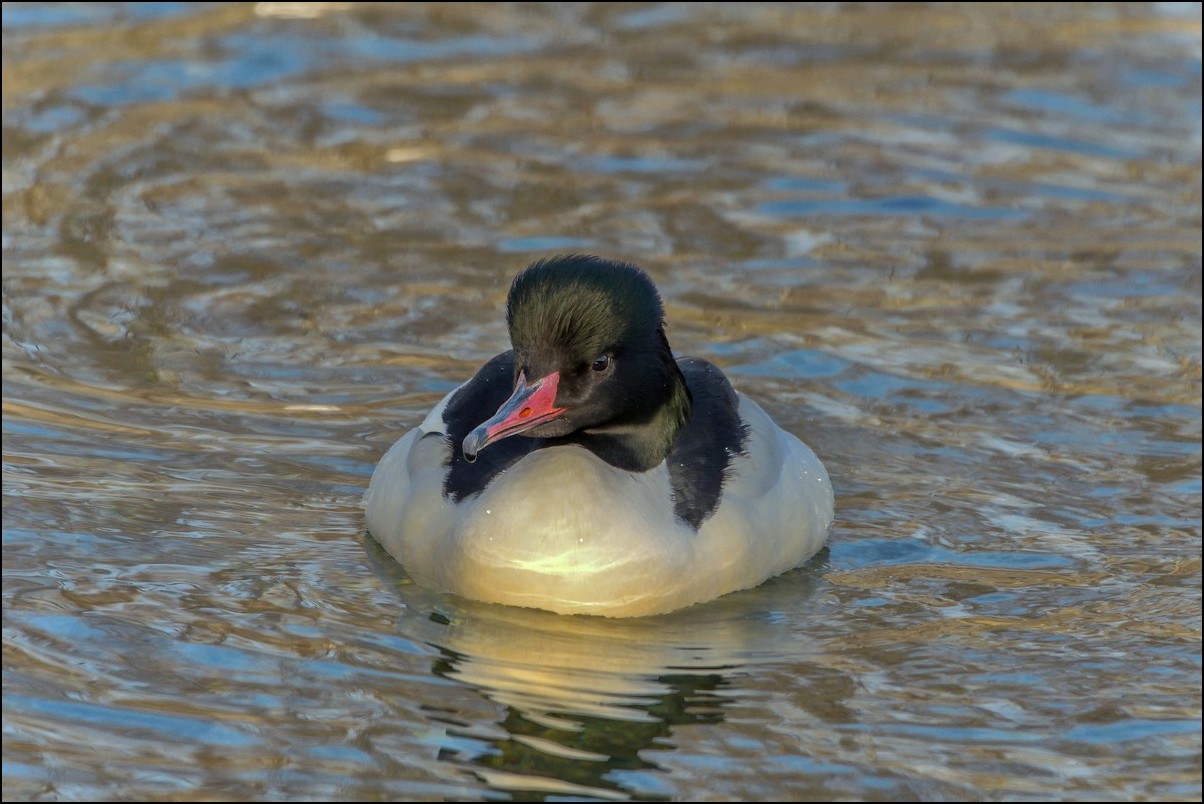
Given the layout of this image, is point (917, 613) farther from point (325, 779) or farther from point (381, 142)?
point (381, 142)

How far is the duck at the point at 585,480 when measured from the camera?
7.57 metres

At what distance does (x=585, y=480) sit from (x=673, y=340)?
333cm

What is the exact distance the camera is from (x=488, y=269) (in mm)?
12016

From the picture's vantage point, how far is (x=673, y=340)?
11031 mm

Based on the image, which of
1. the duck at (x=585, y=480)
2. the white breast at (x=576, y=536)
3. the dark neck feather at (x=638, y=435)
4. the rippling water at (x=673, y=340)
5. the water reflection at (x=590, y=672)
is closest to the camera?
the water reflection at (x=590, y=672)

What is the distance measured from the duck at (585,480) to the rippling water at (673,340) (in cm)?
17

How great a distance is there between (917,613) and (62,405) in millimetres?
4314

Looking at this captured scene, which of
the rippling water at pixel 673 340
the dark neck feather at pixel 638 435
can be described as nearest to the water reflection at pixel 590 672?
the rippling water at pixel 673 340

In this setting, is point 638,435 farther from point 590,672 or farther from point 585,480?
point 590,672

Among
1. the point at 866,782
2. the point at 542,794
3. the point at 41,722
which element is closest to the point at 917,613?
the point at 866,782

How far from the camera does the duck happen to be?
757cm

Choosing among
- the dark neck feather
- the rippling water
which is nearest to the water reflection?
the rippling water

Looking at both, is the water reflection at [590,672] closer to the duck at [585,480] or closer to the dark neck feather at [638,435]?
the duck at [585,480]

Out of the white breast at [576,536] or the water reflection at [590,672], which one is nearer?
the water reflection at [590,672]
